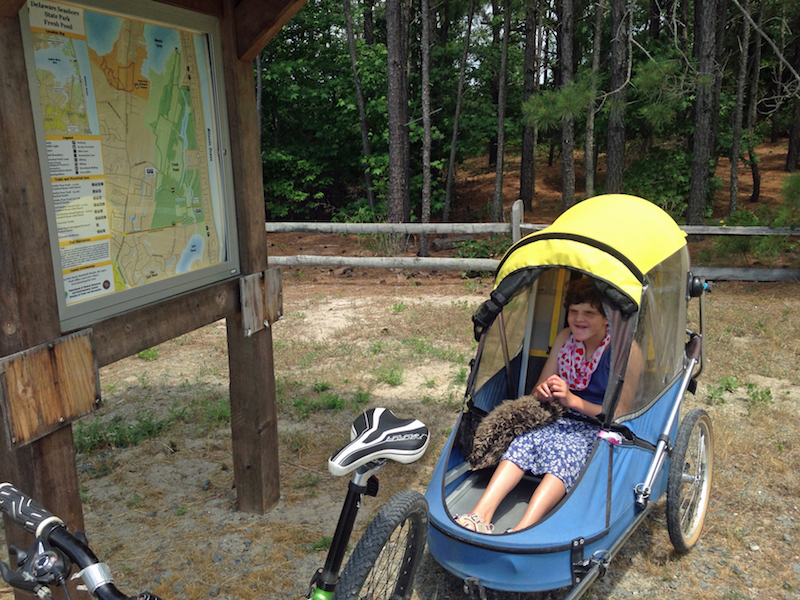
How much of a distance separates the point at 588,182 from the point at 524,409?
483 inches

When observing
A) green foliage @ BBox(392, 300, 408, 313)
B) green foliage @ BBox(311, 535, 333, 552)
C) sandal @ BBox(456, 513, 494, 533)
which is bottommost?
green foliage @ BBox(311, 535, 333, 552)

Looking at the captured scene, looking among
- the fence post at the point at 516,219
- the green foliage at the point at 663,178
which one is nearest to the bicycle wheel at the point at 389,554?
the fence post at the point at 516,219

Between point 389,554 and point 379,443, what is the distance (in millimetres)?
724

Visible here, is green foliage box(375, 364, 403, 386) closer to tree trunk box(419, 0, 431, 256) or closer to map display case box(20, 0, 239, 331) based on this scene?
map display case box(20, 0, 239, 331)

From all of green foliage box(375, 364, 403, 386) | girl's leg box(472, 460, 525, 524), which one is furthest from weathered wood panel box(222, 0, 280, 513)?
green foliage box(375, 364, 403, 386)

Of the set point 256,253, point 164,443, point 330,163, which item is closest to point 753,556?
point 256,253

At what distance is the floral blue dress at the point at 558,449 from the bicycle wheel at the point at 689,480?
0.43m

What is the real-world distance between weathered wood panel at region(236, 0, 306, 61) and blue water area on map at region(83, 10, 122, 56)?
31.2 inches

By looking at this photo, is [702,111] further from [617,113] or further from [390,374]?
[390,374]

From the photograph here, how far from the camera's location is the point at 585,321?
137 inches

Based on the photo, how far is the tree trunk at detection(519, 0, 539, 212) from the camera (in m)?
17.2

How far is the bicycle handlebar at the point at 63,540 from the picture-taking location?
1305mm

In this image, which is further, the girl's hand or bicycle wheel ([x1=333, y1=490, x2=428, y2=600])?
the girl's hand

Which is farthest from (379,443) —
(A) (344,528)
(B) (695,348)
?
(B) (695,348)
